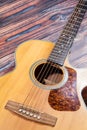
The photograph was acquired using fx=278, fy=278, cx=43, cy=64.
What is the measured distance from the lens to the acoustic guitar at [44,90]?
0.96m

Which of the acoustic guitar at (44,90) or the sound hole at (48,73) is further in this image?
the sound hole at (48,73)

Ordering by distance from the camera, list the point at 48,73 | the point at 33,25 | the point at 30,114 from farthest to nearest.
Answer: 1. the point at 33,25
2. the point at 48,73
3. the point at 30,114

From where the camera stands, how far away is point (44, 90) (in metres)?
1.03

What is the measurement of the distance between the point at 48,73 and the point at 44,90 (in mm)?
118

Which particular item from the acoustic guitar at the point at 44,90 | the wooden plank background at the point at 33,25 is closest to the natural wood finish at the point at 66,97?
the acoustic guitar at the point at 44,90

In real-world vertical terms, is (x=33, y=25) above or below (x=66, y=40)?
below

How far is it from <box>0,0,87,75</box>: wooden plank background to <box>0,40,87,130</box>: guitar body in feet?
1.22

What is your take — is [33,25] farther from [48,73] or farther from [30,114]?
[30,114]

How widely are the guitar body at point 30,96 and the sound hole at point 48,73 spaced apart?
0.12ft

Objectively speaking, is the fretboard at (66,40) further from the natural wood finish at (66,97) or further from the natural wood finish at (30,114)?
the natural wood finish at (30,114)

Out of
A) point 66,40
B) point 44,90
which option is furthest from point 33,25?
point 44,90

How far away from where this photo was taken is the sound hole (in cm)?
111

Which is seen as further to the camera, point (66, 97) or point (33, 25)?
point (33, 25)

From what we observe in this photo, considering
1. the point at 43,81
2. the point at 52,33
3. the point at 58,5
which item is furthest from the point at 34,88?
the point at 58,5
